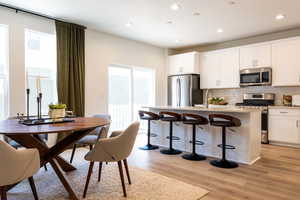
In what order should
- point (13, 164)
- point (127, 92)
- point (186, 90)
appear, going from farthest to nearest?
Answer: point (186, 90)
point (127, 92)
point (13, 164)

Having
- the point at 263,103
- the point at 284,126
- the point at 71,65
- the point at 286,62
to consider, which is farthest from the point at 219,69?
the point at 71,65

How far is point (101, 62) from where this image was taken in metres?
5.13

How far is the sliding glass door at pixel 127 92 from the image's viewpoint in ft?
18.3

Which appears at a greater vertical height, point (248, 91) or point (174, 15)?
point (174, 15)

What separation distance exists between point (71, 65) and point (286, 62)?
194 inches

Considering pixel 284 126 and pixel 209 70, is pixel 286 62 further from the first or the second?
pixel 209 70

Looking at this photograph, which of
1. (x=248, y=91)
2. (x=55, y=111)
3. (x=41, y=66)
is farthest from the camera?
(x=248, y=91)

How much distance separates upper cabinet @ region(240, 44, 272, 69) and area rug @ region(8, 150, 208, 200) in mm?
4032

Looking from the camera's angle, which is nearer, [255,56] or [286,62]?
[286,62]

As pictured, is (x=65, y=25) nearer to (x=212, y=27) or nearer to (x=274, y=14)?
(x=212, y=27)

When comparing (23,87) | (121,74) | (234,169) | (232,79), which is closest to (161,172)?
(234,169)

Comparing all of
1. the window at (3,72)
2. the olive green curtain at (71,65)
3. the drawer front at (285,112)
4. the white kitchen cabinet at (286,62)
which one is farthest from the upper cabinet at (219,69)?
the window at (3,72)

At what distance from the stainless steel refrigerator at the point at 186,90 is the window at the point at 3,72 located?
4.33 m

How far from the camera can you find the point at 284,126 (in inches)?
184
